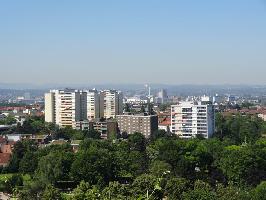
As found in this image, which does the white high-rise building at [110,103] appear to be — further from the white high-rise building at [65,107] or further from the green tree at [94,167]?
the green tree at [94,167]

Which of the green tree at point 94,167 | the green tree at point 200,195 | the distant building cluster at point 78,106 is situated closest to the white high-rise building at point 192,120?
the distant building cluster at point 78,106

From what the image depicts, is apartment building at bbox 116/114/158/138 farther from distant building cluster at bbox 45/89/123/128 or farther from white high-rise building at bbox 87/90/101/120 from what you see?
white high-rise building at bbox 87/90/101/120

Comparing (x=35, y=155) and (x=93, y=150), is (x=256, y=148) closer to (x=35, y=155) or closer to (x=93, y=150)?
(x=93, y=150)

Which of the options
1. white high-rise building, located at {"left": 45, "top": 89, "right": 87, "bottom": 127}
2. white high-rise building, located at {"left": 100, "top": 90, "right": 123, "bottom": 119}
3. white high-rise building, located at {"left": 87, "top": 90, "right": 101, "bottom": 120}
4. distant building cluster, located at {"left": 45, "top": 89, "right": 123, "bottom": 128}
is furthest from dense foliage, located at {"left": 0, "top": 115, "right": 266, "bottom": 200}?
white high-rise building, located at {"left": 100, "top": 90, "right": 123, "bottom": 119}

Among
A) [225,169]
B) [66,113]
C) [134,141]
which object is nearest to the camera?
[225,169]

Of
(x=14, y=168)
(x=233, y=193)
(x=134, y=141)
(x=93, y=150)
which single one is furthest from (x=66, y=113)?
(x=233, y=193)
